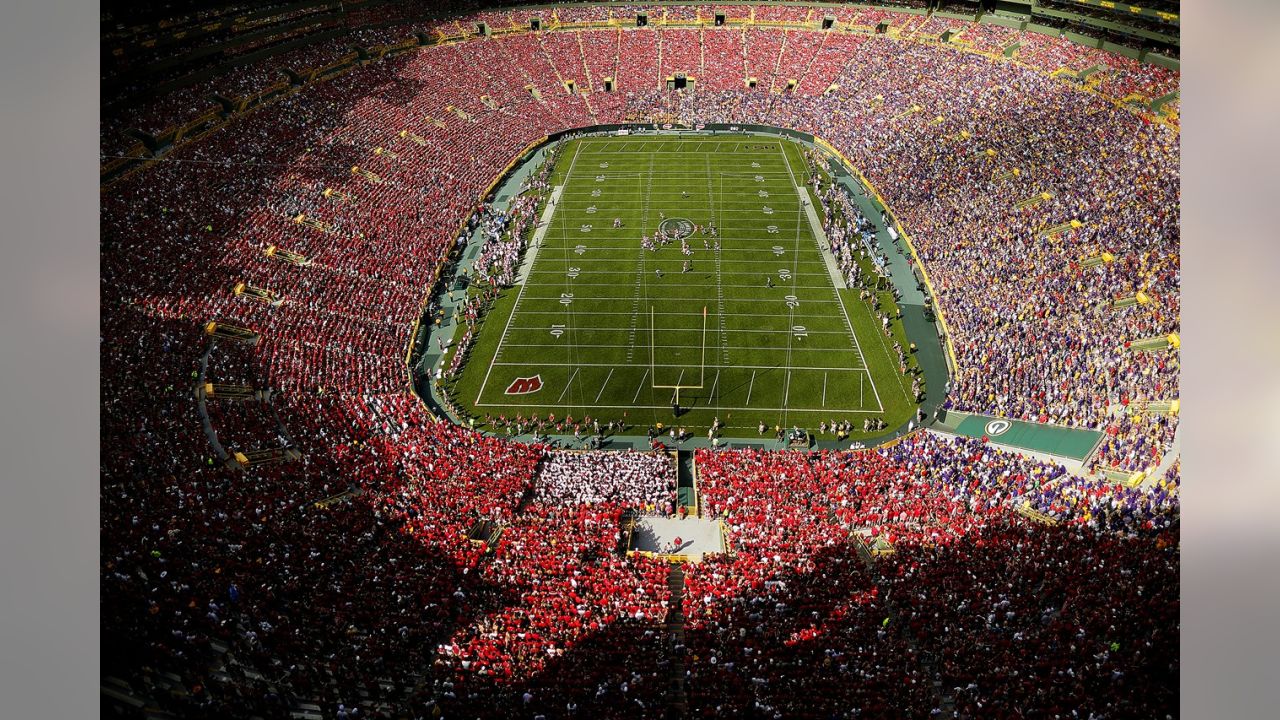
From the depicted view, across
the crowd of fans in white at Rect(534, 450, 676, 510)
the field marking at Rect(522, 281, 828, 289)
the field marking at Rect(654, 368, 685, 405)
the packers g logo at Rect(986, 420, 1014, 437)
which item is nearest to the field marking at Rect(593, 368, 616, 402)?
the field marking at Rect(654, 368, 685, 405)

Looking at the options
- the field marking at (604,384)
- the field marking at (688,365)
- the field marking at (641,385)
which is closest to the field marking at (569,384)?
the field marking at (688,365)

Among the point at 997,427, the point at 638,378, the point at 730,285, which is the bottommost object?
the point at 997,427

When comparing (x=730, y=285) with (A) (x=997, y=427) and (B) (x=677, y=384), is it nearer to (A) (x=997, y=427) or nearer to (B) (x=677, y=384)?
(B) (x=677, y=384)

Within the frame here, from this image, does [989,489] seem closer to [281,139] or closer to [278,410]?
[278,410]

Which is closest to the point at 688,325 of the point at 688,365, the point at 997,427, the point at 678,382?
the point at 688,365

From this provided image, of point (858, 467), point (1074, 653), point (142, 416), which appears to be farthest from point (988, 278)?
point (142, 416)

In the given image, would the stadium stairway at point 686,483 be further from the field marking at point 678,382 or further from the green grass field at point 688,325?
the field marking at point 678,382
